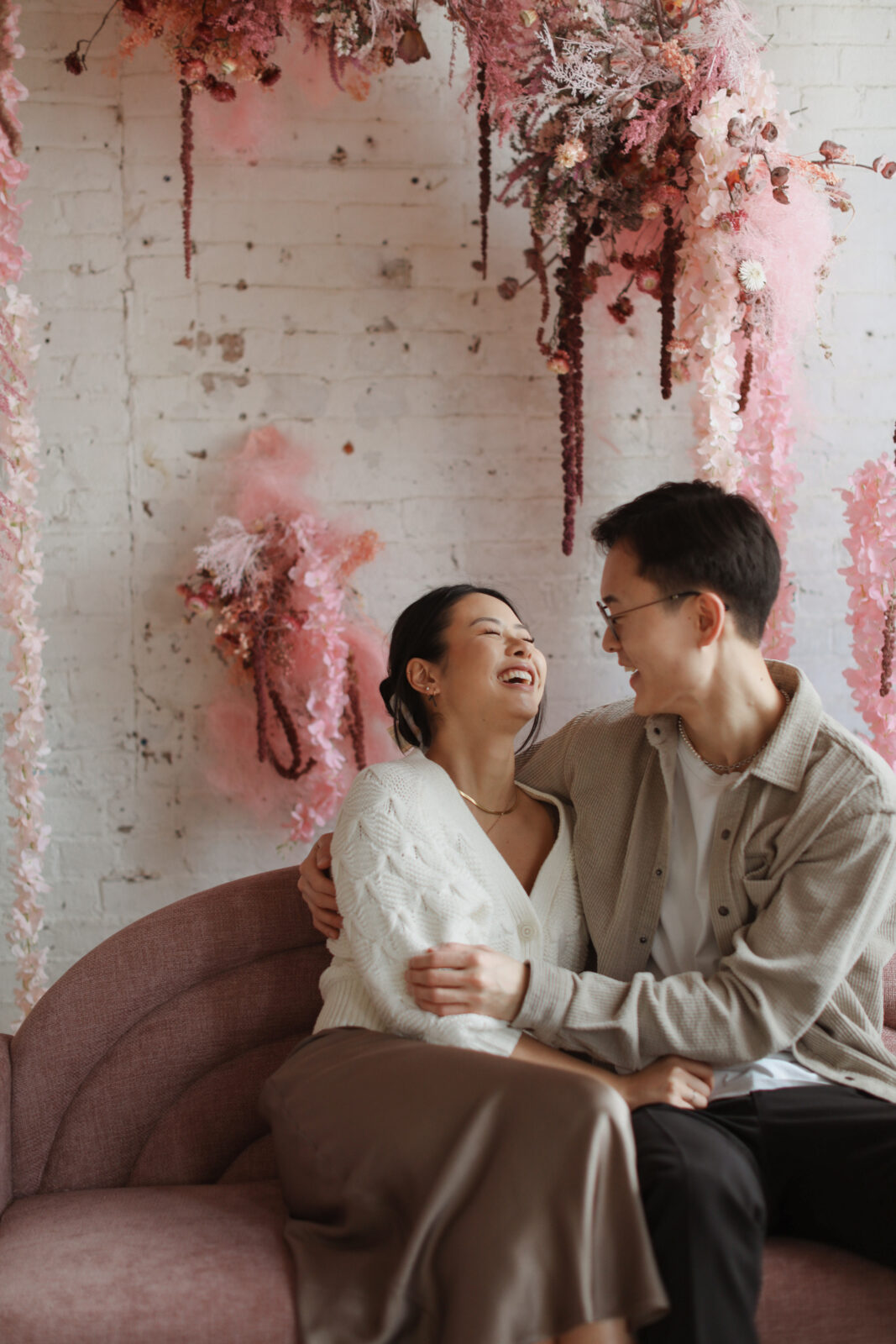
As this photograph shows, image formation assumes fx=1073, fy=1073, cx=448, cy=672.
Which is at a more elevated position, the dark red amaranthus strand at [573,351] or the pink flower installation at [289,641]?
the dark red amaranthus strand at [573,351]

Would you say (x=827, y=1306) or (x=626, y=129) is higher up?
(x=626, y=129)

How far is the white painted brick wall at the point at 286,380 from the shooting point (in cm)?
252

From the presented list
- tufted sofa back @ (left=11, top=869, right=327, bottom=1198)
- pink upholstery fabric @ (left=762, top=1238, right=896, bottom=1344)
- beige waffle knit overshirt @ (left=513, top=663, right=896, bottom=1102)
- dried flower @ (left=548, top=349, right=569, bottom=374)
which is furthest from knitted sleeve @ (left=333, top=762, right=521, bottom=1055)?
dried flower @ (left=548, top=349, right=569, bottom=374)

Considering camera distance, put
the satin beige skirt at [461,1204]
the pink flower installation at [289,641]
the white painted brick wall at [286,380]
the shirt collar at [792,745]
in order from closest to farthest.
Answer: the satin beige skirt at [461,1204]
the shirt collar at [792,745]
the pink flower installation at [289,641]
the white painted brick wall at [286,380]

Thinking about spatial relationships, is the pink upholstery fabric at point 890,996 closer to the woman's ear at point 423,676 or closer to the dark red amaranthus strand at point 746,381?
the woman's ear at point 423,676

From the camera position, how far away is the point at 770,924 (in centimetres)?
161

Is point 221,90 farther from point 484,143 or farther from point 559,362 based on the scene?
point 559,362

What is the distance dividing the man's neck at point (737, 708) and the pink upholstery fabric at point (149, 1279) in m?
1.02

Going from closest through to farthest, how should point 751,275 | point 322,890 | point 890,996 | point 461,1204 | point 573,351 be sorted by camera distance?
1. point 461,1204
2. point 322,890
3. point 890,996
4. point 751,275
5. point 573,351

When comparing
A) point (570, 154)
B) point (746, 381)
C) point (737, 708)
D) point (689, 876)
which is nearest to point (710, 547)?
point (737, 708)

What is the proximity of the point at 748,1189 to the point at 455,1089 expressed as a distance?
1.36 feet

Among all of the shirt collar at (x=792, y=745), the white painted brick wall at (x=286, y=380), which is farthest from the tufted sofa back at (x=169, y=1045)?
the shirt collar at (x=792, y=745)

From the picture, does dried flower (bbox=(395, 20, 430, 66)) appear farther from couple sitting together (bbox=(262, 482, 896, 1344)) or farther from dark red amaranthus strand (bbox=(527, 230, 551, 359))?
couple sitting together (bbox=(262, 482, 896, 1344))

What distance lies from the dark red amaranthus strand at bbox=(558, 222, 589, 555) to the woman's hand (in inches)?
45.9
